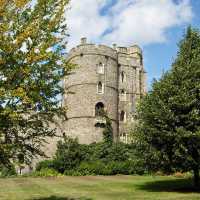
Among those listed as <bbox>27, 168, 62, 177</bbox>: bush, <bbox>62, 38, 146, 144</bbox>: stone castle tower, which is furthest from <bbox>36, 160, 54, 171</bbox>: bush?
<bbox>62, 38, 146, 144</bbox>: stone castle tower

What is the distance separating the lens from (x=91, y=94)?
177 ft

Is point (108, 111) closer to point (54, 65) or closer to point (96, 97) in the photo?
point (96, 97)

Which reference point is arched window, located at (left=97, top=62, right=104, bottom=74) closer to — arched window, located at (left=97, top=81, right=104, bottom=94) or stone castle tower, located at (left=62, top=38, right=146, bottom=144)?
stone castle tower, located at (left=62, top=38, right=146, bottom=144)

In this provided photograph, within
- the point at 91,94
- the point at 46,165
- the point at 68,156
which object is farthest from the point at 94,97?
the point at 46,165

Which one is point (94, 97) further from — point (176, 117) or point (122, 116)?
point (176, 117)

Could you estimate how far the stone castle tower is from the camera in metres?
53.4

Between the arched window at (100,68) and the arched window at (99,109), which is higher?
the arched window at (100,68)

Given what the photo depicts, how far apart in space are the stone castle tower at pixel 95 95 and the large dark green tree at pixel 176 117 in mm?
25676

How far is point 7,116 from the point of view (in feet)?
48.6

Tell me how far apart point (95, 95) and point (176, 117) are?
30829 millimetres

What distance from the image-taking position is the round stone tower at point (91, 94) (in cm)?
5325

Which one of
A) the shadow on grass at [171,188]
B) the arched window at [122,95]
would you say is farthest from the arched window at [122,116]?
the shadow on grass at [171,188]

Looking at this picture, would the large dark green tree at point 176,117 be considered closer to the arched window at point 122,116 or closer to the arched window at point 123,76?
the arched window at point 122,116

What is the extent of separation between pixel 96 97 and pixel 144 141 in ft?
96.2
